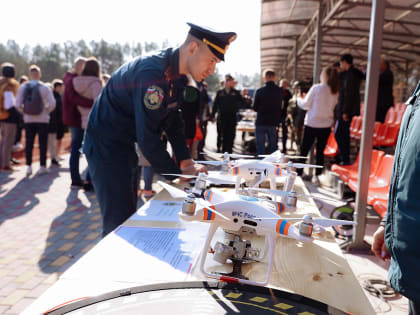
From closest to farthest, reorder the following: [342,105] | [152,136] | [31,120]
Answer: [152,136] < [342,105] < [31,120]

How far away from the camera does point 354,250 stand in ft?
9.77

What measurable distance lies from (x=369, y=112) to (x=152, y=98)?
206 centimetres

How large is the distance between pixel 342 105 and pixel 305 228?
13.9 feet

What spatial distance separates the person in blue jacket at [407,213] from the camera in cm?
89

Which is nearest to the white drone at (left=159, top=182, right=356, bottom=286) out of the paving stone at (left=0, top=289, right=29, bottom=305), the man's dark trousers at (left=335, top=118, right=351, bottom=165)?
the paving stone at (left=0, top=289, right=29, bottom=305)

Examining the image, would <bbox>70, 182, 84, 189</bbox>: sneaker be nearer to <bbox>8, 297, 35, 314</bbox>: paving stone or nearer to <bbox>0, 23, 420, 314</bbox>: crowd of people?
<bbox>0, 23, 420, 314</bbox>: crowd of people

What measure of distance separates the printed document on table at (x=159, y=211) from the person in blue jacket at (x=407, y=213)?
91 centimetres

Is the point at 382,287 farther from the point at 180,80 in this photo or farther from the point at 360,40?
the point at 360,40

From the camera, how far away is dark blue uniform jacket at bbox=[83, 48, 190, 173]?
158 cm

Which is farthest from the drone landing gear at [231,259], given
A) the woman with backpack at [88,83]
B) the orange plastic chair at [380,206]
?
the woman with backpack at [88,83]

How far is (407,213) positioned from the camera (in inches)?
35.9

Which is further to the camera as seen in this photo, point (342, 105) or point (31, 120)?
point (31, 120)

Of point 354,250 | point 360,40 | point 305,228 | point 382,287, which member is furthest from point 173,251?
point 360,40

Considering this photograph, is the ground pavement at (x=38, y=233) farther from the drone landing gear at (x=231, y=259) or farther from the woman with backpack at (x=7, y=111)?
the drone landing gear at (x=231, y=259)
